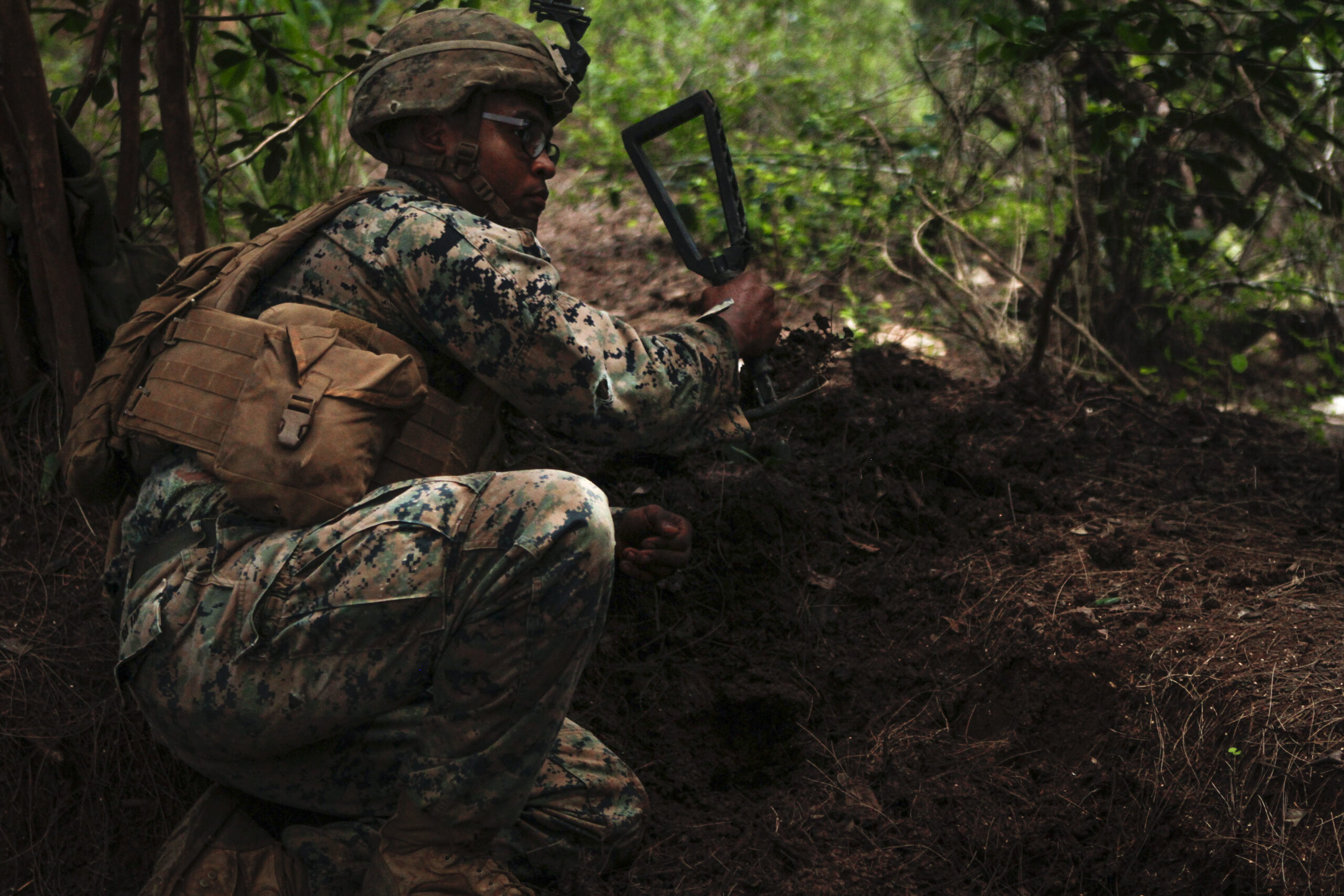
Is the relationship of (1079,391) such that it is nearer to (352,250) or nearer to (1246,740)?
(1246,740)

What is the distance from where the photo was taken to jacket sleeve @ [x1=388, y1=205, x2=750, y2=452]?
6.66 feet

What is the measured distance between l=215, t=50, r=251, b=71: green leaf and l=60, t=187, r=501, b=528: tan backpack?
1.40 m

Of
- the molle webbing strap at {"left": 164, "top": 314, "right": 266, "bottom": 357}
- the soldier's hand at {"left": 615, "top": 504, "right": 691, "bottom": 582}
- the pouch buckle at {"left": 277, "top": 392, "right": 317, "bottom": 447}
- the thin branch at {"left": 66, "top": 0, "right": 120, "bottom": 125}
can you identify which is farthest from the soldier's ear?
the thin branch at {"left": 66, "top": 0, "right": 120, "bottom": 125}

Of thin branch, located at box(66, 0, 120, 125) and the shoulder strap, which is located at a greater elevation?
thin branch, located at box(66, 0, 120, 125)

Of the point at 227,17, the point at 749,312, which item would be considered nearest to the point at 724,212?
the point at 749,312

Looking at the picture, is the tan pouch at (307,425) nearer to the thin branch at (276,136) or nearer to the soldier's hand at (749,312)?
the soldier's hand at (749,312)

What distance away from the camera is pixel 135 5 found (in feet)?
9.92

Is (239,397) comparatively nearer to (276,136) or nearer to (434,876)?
(434,876)

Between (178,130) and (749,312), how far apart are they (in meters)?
1.76

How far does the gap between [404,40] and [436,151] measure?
0.79 ft

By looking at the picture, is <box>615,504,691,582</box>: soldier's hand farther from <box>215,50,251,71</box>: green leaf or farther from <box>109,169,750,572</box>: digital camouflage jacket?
<box>215,50,251,71</box>: green leaf

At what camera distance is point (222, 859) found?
210cm

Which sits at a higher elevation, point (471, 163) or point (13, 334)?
point (471, 163)

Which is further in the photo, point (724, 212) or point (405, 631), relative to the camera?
point (724, 212)
